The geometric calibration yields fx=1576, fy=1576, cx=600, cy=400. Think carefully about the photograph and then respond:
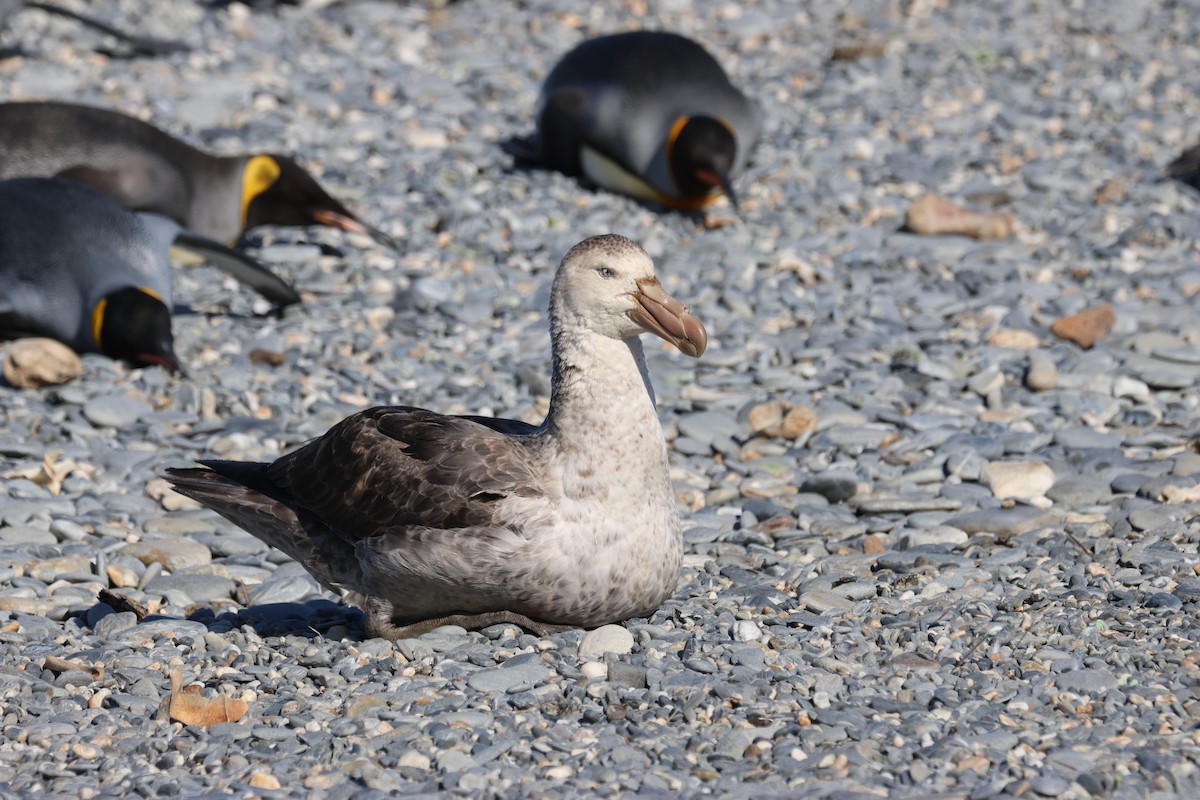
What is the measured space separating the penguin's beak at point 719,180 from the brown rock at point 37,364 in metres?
3.92

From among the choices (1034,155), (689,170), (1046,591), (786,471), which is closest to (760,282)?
(689,170)

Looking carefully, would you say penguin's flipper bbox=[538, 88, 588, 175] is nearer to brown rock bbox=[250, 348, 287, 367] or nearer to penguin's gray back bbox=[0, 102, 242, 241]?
penguin's gray back bbox=[0, 102, 242, 241]

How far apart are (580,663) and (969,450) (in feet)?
8.35

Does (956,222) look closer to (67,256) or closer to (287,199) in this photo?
(287,199)

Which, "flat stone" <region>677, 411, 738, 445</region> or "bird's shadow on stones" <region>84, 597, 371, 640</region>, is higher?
"bird's shadow on stones" <region>84, 597, 371, 640</region>

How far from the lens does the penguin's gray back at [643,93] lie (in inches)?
393

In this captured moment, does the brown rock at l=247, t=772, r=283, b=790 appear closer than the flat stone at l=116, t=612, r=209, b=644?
Yes

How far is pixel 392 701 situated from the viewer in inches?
167

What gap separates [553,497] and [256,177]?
17.5 ft

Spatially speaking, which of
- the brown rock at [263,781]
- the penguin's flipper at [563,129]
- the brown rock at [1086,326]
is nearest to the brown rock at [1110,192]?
the brown rock at [1086,326]

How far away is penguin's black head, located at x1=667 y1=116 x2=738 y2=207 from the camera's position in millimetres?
9477

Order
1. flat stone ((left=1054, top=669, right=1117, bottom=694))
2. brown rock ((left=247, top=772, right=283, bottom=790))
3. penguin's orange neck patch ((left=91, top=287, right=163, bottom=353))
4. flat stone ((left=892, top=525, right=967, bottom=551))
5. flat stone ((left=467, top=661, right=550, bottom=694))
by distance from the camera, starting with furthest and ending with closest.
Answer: penguin's orange neck patch ((left=91, top=287, right=163, bottom=353))
flat stone ((left=892, top=525, right=967, bottom=551))
flat stone ((left=467, top=661, right=550, bottom=694))
flat stone ((left=1054, top=669, right=1117, bottom=694))
brown rock ((left=247, top=772, right=283, bottom=790))

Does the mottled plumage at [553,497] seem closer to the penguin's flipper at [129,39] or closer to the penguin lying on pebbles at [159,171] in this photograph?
the penguin lying on pebbles at [159,171]

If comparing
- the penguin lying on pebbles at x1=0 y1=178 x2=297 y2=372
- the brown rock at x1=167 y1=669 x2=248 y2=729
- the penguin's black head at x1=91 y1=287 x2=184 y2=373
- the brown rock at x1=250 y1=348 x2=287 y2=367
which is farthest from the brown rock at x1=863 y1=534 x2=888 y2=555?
the penguin lying on pebbles at x1=0 y1=178 x2=297 y2=372
